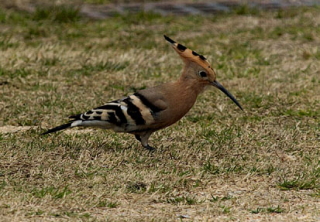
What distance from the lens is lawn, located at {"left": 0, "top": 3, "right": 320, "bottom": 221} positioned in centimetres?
457

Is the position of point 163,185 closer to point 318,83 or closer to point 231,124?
point 231,124

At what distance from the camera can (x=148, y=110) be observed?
551 cm

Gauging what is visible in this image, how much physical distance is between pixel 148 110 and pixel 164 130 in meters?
0.96

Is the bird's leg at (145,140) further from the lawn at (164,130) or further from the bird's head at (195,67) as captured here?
the bird's head at (195,67)

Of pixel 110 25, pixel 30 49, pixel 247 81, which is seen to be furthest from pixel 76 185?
pixel 110 25

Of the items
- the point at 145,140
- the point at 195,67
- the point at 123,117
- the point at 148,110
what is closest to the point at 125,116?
the point at 123,117

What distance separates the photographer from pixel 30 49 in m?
9.20

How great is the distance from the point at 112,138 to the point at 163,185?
1.31 metres

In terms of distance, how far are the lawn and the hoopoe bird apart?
202 mm

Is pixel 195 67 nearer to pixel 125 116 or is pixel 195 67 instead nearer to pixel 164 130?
pixel 125 116

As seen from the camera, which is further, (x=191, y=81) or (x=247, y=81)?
(x=247, y=81)

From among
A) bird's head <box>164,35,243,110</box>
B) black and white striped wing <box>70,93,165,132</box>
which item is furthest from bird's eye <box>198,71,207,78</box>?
black and white striped wing <box>70,93,165,132</box>

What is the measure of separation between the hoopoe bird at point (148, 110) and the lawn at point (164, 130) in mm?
202

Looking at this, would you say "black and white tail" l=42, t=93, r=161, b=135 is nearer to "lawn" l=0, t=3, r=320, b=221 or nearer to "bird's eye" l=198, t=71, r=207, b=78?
"lawn" l=0, t=3, r=320, b=221
